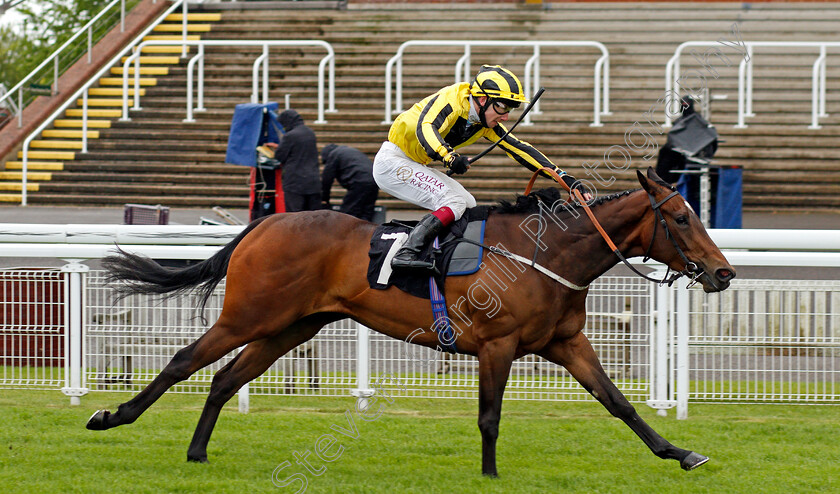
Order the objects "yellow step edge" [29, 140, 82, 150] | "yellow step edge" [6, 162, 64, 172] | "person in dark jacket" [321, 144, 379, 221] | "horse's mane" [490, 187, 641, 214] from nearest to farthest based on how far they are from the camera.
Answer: "horse's mane" [490, 187, 641, 214], "person in dark jacket" [321, 144, 379, 221], "yellow step edge" [6, 162, 64, 172], "yellow step edge" [29, 140, 82, 150]

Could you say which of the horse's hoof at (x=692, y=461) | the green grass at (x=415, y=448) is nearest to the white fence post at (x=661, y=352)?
the green grass at (x=415, y=448)

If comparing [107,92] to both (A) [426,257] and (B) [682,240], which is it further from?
(B) [682,240]

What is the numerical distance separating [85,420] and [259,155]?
5523 millimetres

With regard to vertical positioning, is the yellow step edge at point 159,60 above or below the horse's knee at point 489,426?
above

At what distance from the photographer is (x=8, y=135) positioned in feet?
52.0

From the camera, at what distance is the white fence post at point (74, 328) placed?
250 inches

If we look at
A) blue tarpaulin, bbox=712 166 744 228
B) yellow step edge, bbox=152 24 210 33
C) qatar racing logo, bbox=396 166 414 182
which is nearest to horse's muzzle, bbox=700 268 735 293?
qatar racing logo, bbox=396 166 414 182

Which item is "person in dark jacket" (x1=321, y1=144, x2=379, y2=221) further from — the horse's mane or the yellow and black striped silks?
the horse's mane

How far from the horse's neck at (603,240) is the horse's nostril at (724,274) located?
1.31ft

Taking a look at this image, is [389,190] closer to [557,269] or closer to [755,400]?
[557,269]

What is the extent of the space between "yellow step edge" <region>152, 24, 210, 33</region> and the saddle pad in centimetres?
1404

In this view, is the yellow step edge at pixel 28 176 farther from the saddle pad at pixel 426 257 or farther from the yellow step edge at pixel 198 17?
the saddle pad at pixel 426 257

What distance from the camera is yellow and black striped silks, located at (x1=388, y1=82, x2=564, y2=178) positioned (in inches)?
191

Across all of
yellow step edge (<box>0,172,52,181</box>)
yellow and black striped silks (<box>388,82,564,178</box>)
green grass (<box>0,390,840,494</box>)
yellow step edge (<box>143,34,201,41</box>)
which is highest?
yellow step edge (<box>143,34,201,41</box>)
